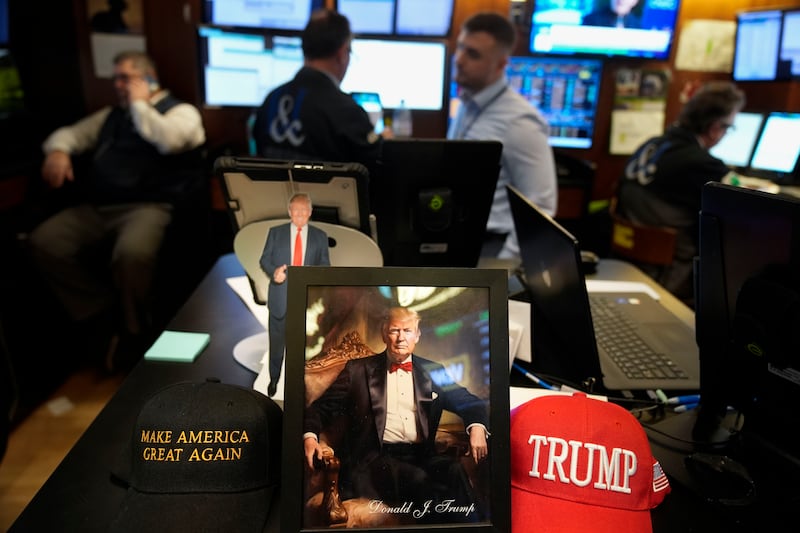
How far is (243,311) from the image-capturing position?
4.39 ft

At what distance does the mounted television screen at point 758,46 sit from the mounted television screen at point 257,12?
7.91 feet

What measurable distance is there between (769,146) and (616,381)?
2.80 meters

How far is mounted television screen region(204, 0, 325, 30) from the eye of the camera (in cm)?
301

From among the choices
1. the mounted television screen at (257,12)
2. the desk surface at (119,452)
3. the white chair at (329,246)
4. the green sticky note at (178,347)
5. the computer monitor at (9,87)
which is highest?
the mounted television screen at (257,12)

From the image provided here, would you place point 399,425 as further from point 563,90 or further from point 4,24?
point 563,90

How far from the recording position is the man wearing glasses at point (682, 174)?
2625mm

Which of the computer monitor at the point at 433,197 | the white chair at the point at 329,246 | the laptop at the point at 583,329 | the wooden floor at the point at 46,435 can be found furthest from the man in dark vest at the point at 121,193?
the laptop at the point at 583,329

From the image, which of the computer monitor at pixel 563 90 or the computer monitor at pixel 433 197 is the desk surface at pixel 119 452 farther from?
the computer monitor at pixel 563 90

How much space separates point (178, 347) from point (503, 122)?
152 cm

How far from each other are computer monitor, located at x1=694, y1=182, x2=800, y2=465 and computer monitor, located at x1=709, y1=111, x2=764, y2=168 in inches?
107

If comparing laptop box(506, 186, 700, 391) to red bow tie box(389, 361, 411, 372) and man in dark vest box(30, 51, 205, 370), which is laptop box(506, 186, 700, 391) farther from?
man in dark vest box(30, 51, 205, 370)

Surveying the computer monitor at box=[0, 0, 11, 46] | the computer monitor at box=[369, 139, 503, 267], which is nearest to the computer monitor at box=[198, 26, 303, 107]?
the computer monitor at box=[0, 0, 11, 46]

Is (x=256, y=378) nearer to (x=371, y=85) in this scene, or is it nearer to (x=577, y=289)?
(x=577, y=289)

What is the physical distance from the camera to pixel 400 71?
10.3 feet
